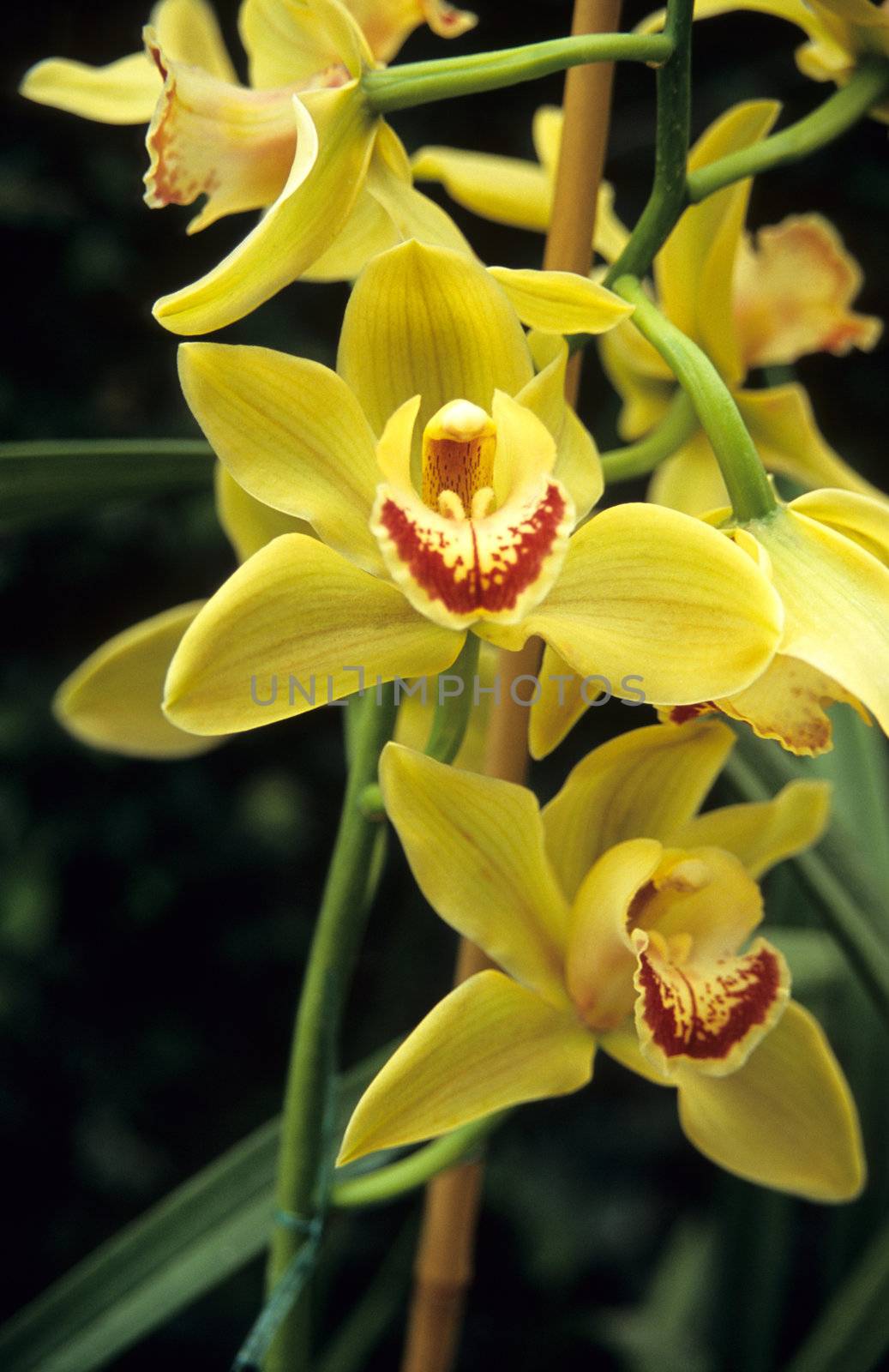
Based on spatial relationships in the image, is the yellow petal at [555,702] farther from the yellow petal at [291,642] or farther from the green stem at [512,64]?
the green stem at [512,64]

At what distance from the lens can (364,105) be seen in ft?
1.86

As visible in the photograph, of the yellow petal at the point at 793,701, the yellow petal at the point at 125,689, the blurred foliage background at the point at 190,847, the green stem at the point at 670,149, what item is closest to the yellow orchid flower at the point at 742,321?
the green stem at the point at 670,149

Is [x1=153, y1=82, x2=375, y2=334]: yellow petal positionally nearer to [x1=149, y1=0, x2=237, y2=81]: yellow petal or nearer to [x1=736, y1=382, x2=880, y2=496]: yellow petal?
[x1=149, y1=0, x2=237, y2=81]: yellow petal

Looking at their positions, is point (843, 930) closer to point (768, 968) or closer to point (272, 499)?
point (768, 968)

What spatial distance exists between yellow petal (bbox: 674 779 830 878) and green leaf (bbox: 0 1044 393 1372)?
325mm

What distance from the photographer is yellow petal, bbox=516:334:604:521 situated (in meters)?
0.58

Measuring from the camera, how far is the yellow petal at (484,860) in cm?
59

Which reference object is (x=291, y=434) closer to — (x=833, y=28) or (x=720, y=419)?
(x=720, y=419)

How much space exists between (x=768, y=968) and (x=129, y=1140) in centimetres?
118

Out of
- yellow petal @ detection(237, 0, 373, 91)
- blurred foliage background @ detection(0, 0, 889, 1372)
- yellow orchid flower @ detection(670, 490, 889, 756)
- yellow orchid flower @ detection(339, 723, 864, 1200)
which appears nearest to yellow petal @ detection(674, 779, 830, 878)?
yellow orchid flower @ detection(339, 723, 864, 1200)

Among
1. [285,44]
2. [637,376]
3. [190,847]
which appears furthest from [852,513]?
[190,847]

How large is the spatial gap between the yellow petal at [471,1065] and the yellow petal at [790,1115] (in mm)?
93

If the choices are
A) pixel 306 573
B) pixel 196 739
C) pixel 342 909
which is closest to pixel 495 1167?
pixel 196 739

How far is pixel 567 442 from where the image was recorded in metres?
0.59
